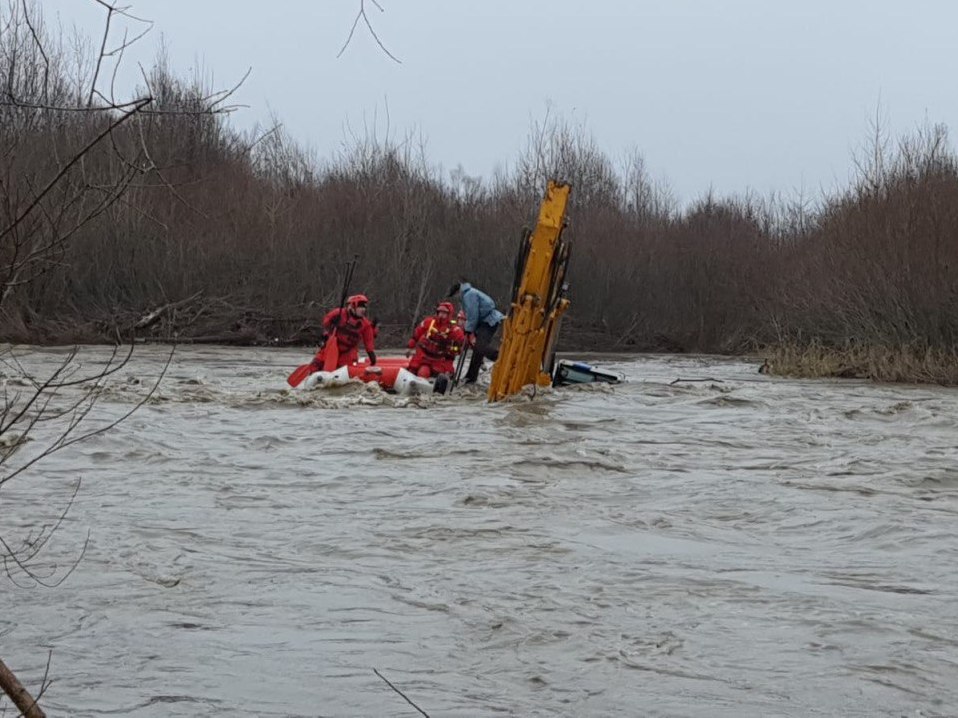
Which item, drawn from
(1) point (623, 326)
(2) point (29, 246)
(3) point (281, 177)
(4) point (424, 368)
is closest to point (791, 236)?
(1) point (623, 326)

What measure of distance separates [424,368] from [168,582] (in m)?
12.1

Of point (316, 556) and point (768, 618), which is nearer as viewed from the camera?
point (768, 618)

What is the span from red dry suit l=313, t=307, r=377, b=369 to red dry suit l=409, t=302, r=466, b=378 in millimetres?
634

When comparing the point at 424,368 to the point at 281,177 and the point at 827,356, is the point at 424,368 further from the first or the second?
the point at 281,177

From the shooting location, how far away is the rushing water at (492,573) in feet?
17.7

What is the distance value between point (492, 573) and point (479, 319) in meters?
11.2

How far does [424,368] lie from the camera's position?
19.2 meters

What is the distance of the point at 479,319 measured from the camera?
1862 centimetres

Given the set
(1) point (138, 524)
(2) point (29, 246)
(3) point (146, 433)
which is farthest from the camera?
(3) point (146, 433)

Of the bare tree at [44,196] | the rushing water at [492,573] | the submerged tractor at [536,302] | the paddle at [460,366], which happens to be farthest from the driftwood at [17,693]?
the paddle at [460,366]

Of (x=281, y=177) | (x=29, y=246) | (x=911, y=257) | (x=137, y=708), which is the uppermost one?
(x=281, y=177)

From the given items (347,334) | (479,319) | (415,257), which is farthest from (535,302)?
(415,257)

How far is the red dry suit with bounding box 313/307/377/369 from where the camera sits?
1883cm

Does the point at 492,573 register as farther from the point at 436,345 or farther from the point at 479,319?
the point at 436,345
